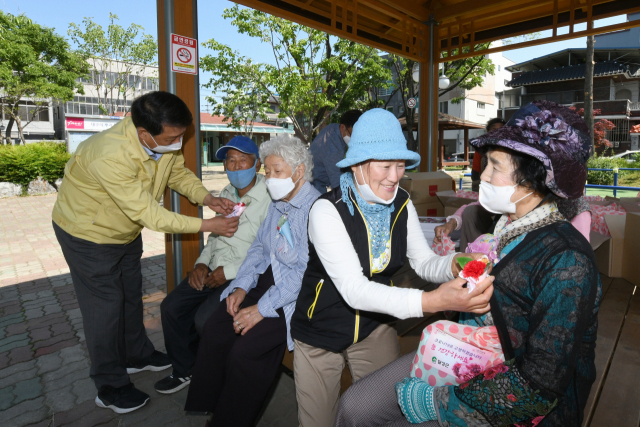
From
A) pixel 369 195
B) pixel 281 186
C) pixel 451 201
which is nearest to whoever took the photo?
pixel 369 195

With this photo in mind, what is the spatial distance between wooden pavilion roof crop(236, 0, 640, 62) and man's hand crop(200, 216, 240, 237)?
2599 mm

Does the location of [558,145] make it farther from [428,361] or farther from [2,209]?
[2,209]

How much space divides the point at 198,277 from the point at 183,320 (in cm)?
33

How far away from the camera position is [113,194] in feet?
8.43

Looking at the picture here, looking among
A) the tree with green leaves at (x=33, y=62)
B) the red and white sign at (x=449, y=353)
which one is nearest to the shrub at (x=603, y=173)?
the red and white sign at (x=449, y=353)

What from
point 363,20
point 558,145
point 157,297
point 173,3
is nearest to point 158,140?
point 173,3

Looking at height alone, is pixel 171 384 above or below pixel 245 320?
below

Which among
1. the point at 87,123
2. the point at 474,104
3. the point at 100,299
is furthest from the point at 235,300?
the point at 474,104

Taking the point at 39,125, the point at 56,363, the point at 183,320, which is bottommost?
the point at 56,363

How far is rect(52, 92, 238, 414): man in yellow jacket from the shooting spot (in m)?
2.60

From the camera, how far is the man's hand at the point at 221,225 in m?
2.78

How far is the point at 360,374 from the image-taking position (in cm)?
206

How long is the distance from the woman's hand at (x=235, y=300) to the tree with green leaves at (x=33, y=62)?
23084 millimetres

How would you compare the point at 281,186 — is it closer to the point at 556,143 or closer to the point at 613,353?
the point at 556,143
